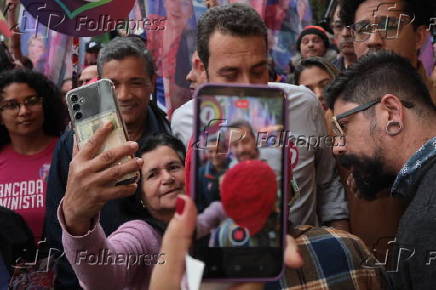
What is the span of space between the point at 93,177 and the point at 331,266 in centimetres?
67

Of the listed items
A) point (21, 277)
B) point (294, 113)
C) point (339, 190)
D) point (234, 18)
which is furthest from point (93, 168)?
point (339, 190)

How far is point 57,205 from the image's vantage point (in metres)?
2.39

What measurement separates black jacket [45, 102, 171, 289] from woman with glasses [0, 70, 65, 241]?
44 centimetres

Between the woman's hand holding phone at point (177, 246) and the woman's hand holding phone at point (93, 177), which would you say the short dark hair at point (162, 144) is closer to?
the woman's hand holding phone at point (93, 177)

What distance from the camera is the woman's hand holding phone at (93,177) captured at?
4.09ft

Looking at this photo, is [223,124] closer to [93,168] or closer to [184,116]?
[93,168]

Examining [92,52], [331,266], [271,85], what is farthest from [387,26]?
[92,52]

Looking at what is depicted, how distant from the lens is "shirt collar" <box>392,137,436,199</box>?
1491mm

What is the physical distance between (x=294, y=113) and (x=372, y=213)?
55cm

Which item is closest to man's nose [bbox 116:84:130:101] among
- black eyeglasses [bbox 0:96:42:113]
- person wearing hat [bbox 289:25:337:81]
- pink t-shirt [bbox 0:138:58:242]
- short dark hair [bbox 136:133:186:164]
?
short dark hair [bbox 136:133:186:164]

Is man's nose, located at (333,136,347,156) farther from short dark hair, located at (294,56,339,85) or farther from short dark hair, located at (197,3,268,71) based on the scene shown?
short dark hair, located at (294,56,339,85)

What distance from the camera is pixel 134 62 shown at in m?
2.71

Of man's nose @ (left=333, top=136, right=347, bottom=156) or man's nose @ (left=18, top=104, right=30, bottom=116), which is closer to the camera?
man's nose @ (left=333, top=136, right=347, bottom=156)

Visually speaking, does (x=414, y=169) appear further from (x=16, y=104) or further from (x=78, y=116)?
(x=16, y=104)
